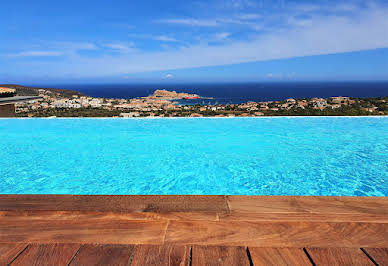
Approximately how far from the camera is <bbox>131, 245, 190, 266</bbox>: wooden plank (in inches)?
34.0

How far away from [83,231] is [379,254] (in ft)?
3.52

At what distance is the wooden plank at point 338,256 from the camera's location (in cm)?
85

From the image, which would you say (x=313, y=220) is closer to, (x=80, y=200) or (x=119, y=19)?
(x=80, y=200)

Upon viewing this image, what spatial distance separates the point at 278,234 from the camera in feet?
3.29

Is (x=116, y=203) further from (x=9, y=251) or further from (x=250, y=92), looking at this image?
(x=250, y=92)

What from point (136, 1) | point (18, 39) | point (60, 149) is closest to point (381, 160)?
point (60, 149)

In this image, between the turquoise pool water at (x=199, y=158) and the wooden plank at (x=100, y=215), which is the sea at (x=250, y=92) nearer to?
the turquoise pool water at (x=199, y=158)

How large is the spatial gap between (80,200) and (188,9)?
14.1 metres

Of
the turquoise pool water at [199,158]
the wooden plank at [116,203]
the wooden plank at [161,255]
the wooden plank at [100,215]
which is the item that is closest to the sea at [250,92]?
the turquoise pool water at [199,158]

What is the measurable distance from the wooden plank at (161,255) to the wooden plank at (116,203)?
244mm

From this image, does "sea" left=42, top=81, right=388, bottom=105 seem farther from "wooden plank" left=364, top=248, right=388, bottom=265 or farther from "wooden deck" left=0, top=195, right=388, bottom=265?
"wooden plank" left=364, top=248, right=388, bottom=265

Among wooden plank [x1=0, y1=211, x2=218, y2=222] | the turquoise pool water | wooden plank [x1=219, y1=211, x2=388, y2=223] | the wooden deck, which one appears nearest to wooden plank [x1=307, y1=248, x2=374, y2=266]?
the wooden deck

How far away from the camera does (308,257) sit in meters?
0.88

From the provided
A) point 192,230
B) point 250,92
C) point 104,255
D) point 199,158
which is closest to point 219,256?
point 192,230
